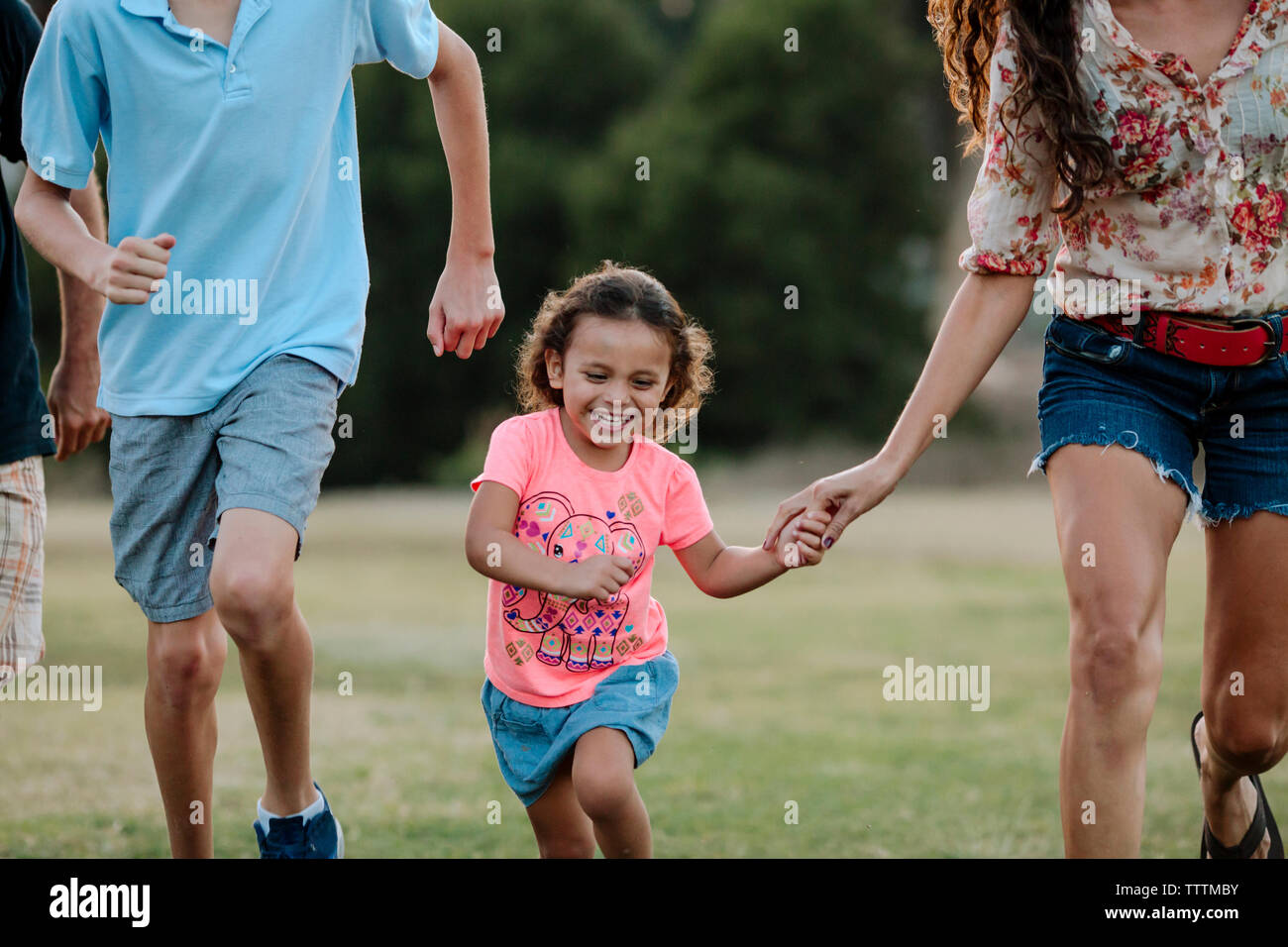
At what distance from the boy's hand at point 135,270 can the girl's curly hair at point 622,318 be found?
0.87 metres

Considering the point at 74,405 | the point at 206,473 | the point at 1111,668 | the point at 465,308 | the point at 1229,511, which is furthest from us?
the point at 74,405

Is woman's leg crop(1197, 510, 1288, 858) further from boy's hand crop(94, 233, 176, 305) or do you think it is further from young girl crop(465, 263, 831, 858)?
boy's hand crop(94, 233, 176, 305)

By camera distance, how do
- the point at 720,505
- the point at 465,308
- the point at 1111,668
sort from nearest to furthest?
the point at 1111,668, the point at 465,308, the point at 720,505

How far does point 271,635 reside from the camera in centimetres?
309

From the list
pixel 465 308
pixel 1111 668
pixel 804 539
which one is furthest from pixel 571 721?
pixel 1111 668

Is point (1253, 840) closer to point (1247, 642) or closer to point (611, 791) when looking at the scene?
point (1247, 642)

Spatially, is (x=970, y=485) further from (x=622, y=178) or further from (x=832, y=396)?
(x=622, y=178)

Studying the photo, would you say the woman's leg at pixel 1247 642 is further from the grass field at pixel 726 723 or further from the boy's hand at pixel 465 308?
the boy's hand at pixel 465 308

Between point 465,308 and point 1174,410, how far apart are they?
5.02 ft

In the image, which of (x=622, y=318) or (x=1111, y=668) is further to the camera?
(x=622, y=318)

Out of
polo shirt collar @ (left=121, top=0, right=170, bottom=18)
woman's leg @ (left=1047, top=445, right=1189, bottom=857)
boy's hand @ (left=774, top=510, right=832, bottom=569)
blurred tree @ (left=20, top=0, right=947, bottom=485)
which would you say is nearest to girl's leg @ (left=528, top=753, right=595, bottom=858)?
boy's hand @ (left=774, top=510, right=832, bottom=569)

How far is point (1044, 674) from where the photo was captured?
27.7 ft

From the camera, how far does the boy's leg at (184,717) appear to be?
3.30m

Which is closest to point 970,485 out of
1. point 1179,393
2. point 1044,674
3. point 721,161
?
point 721,161
